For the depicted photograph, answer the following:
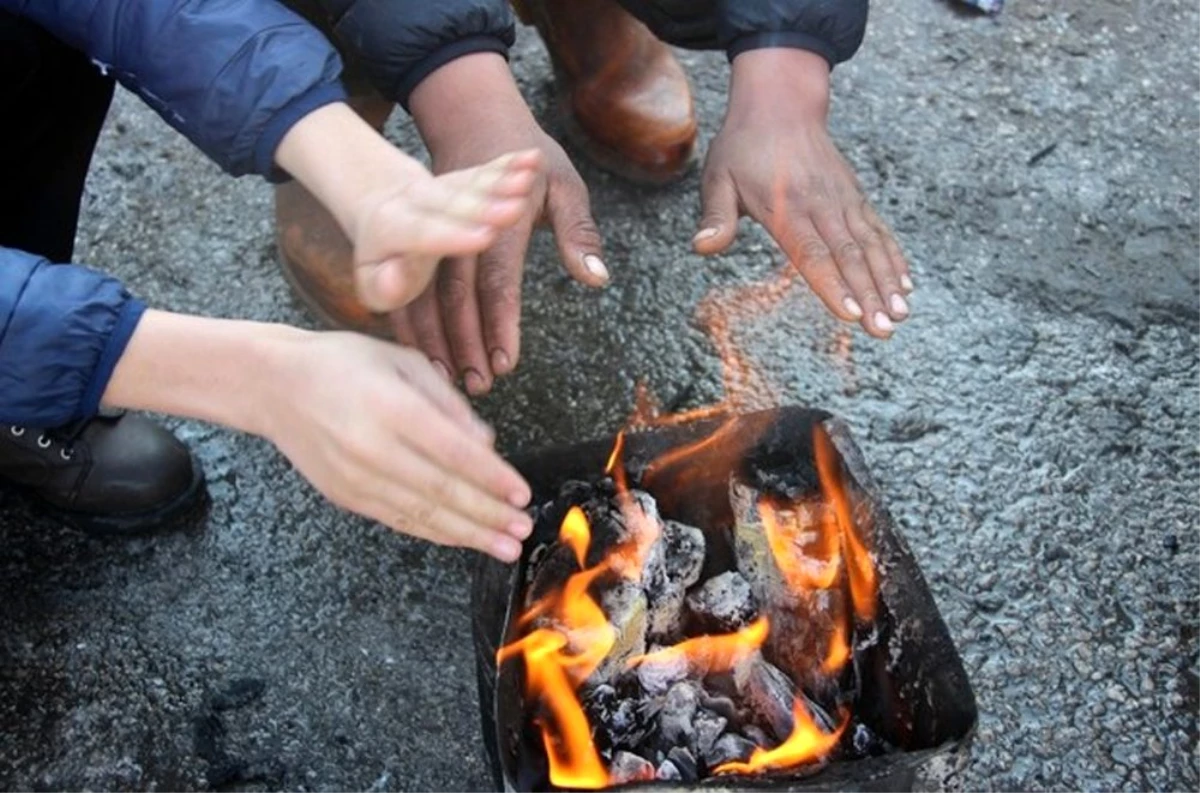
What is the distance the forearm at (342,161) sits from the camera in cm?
153

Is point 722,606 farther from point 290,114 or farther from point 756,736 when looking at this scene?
point 290,114

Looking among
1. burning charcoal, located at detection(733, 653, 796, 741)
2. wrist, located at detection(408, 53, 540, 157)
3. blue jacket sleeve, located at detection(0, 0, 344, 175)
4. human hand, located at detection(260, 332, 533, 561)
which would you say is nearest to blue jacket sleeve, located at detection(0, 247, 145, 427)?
human hand, located at detection(260, 332, 533, 561)

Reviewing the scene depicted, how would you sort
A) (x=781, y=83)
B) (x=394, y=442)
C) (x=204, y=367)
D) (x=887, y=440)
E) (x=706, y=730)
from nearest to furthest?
(x=394, y=442)
(x=204, y=367)
(x=706, y=730)
(x=781, y=83)
(x=887, y=440)

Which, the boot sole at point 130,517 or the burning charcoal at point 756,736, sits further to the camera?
the boot sole at point 130,517

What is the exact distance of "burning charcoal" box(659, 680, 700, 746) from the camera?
155cm

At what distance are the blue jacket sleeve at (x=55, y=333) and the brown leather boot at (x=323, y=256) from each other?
Answer: 0.97 meters

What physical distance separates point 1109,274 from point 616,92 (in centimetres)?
120

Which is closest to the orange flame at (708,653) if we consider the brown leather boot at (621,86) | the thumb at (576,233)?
the thumb at (576,233)

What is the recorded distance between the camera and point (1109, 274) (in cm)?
273

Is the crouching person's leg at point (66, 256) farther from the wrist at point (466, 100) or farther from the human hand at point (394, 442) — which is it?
the human hand at point (394, 442)

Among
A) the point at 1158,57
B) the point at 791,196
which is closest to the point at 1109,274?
the point at 1158,57

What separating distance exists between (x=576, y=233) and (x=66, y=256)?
101cm

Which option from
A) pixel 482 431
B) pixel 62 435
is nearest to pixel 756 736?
pixel 482 431

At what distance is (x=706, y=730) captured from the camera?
1.56 metres
